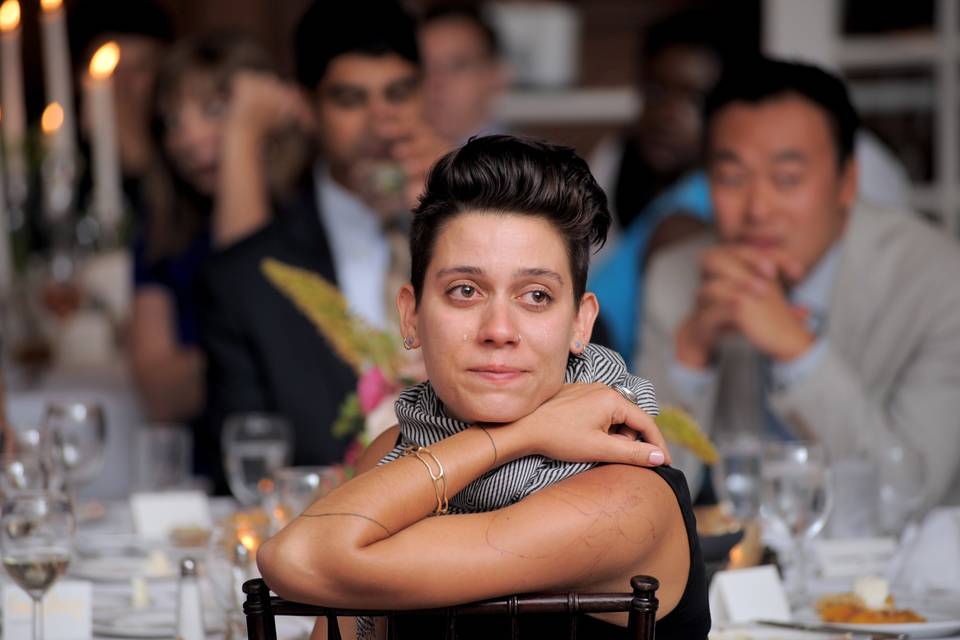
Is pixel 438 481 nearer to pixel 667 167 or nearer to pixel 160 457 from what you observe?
pixel 160 457

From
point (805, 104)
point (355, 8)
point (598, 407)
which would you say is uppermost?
point (355, 8)

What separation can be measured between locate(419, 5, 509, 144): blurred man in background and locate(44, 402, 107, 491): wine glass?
214 cm

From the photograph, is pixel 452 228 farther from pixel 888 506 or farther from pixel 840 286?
pixel 840 286

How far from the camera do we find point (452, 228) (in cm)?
112

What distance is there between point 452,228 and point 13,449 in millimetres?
1272

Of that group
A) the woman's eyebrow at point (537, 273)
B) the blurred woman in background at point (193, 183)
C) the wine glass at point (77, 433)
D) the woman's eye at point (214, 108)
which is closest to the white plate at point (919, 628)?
the woman's eyebrow at point (537, 273)

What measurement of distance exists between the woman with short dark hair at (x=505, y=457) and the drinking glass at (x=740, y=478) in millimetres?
735

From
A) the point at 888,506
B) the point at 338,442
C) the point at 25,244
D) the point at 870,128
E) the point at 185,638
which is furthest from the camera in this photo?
the point at 25,244

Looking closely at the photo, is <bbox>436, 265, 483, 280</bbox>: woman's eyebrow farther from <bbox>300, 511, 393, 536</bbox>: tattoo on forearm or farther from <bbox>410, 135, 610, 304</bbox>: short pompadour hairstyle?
<bbox>300, 511, 393, 536</bbox>: tattoo on forearm

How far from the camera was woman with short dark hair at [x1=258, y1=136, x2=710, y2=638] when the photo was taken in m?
1.04

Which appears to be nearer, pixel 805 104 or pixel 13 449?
pixel 13 449

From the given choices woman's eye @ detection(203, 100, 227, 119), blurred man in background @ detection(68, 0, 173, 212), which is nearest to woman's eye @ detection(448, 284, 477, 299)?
woman's eye @ detection(203, 100, 227, 119)

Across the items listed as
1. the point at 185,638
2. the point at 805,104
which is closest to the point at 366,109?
the point at 805,104

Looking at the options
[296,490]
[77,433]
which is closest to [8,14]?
[77,433]
